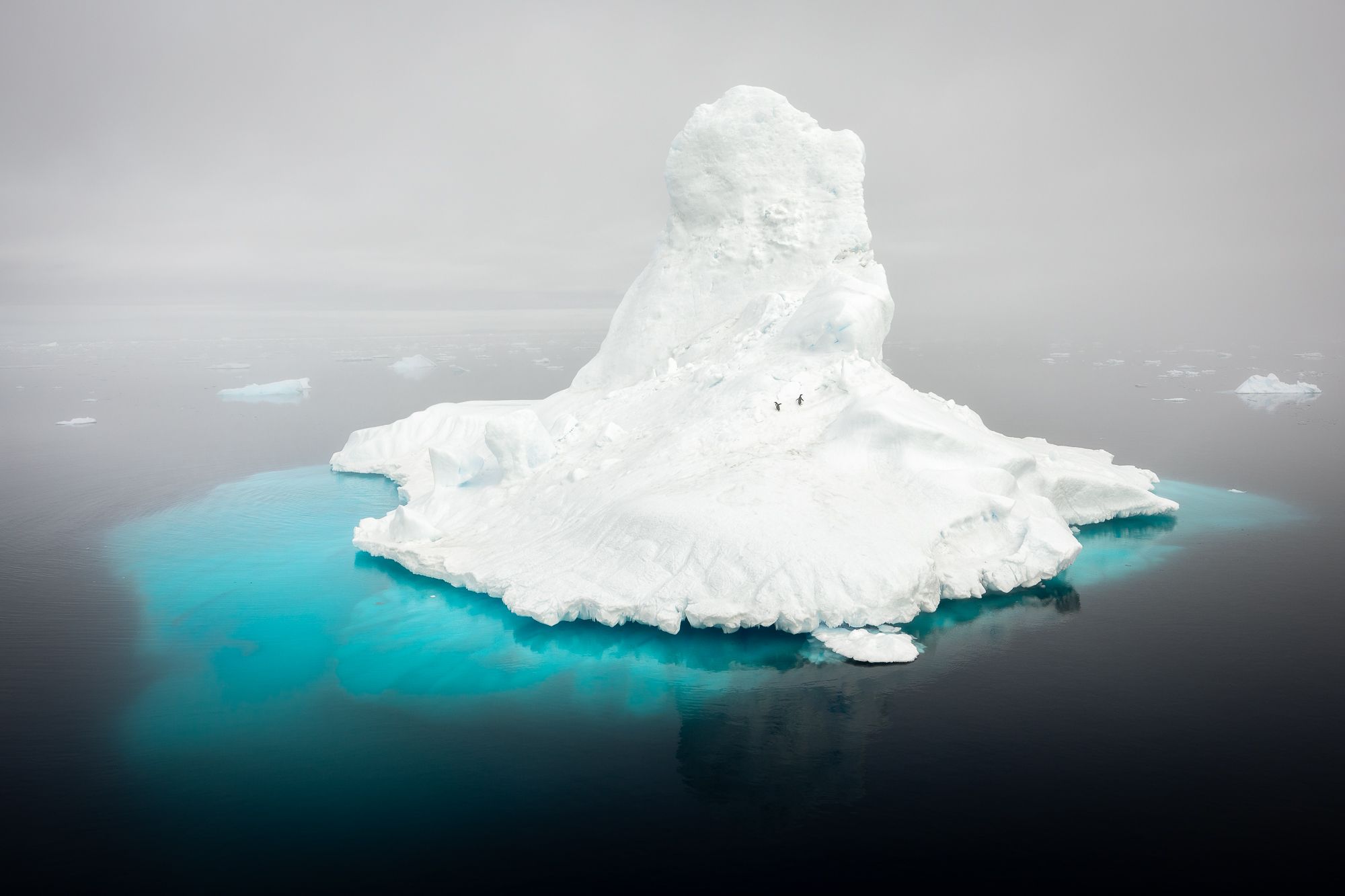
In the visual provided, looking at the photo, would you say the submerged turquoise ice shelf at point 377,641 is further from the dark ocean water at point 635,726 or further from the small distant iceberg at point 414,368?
the small distant iceberg at point 414,368

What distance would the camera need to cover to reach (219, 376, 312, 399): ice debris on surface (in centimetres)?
5688

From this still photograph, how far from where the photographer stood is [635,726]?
42.5 feet

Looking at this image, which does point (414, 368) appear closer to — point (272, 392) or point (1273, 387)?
point (272, 392)

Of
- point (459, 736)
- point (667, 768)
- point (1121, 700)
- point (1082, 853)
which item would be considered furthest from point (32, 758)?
point (1121, 700)

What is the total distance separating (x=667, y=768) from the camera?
11812mm

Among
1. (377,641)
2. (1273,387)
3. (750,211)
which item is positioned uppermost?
(750,211)

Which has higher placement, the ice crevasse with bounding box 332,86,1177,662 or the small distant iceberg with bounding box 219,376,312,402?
the ice crevasse with bounding box 332,86,1177,662

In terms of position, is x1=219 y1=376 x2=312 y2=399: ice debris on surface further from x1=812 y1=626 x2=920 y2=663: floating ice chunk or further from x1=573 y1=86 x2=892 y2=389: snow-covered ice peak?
x1=812 y1=626 x2=920 y2=663: floating ice chunk

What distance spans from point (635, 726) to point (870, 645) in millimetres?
4959

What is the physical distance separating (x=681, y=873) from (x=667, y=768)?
6.83ft

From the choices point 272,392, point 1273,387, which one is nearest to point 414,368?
point 272,392

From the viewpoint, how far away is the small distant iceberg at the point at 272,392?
56.8 meters

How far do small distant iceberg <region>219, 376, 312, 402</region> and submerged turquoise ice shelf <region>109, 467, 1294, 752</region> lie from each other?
119 ft

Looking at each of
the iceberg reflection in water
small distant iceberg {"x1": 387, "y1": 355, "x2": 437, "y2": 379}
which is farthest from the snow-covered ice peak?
small distant iceberg {"x1": 387, "y1": 355, "x2": 437, "y2": 379}
